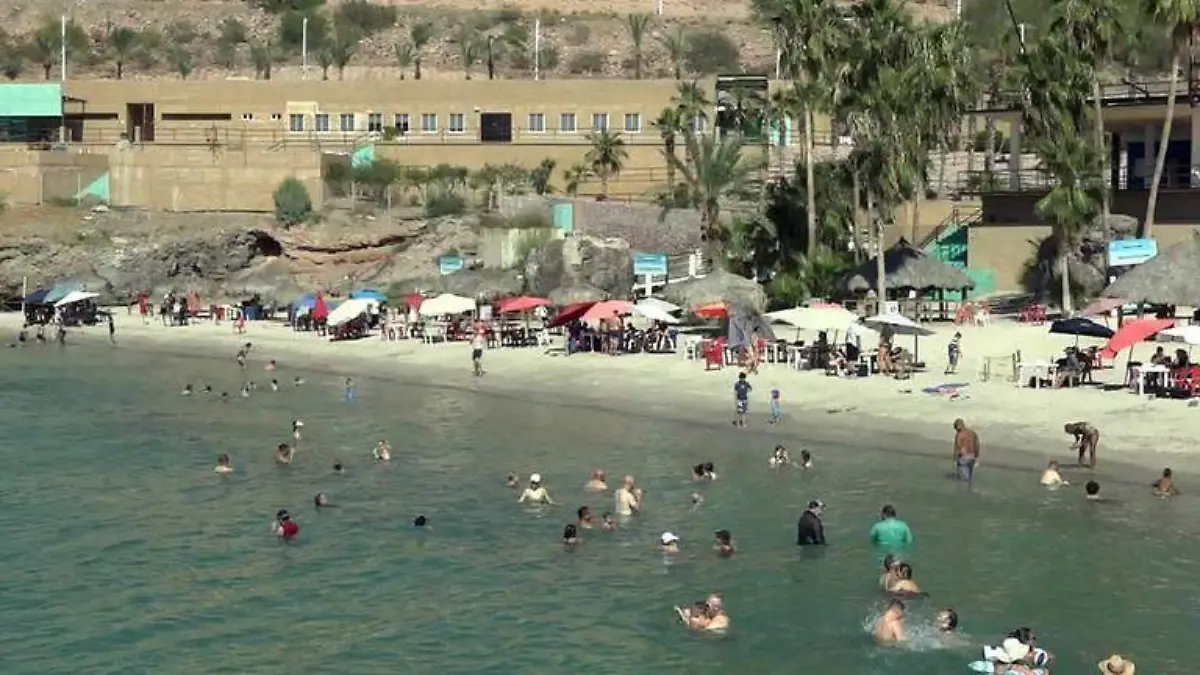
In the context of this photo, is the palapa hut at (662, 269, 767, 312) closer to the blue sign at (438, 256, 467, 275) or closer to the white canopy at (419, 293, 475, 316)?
the white canopy at (419, 293, 475, 316)

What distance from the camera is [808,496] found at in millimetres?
26859

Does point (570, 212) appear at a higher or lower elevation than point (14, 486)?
higher

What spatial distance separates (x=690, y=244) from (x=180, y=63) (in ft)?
173

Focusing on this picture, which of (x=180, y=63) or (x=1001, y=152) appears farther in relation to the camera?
(x=180, y=63)

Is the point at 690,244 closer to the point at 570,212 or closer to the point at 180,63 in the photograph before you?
the point at 570,212

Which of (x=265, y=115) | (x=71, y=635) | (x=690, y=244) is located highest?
(x=265, y=115)

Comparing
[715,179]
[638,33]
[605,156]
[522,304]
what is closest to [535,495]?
[522,304]

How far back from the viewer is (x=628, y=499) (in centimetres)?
2552

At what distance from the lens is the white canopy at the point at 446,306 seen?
1833 inches

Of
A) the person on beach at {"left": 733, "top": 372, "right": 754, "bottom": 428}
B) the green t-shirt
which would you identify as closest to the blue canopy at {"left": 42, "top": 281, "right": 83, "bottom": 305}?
the person on beach at {"left": 733, "top": 372, "right": 754, "bottom": 428}

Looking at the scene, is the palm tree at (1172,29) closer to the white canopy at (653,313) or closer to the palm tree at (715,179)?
the palm tree at (715,179)

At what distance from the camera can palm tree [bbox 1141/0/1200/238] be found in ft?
133

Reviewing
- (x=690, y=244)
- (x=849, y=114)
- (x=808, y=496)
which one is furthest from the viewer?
(x=690, y=244)

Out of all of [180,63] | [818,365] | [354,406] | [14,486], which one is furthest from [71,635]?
[180,63]
